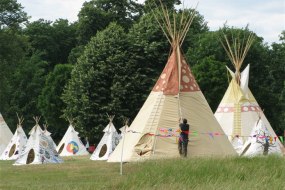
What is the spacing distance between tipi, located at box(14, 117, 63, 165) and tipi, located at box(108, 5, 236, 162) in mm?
2960

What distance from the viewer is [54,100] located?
43.9 meters

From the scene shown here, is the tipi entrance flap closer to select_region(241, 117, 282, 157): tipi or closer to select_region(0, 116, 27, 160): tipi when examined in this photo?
select_region(241, 117, 282, 157): tipi

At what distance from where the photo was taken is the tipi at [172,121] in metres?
17.2

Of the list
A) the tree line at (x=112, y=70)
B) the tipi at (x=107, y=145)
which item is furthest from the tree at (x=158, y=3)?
the tipi at (x=107, y=145)

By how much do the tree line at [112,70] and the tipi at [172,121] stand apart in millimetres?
14110

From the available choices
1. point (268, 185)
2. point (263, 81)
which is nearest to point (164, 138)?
point (268, 185)

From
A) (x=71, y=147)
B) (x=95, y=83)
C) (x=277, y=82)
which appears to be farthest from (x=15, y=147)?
(x=277, y=82)

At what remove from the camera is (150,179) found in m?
9.87

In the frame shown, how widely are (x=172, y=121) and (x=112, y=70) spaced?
15994 mm

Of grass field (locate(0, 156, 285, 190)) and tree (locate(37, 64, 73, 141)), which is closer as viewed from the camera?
grass field (locate(0, 156, 285, 190))

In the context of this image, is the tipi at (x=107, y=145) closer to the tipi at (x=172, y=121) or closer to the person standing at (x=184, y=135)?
the tipi at (x=172, y=121)

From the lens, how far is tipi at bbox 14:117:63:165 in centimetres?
1991

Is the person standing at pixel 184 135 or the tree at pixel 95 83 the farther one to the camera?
the tree at pixel 95 83

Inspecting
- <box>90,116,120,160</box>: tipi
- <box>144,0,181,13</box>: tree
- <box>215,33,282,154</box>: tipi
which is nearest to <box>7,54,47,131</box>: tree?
<box>144,0,181,13</box>: tree
